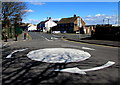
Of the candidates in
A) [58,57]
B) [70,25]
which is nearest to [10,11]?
[58,57]

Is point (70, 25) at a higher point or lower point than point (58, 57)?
higher

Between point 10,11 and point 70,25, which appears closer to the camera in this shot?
point 10,11

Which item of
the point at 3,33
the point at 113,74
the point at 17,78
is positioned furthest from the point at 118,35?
the point at 3,33

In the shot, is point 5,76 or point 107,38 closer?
point 5,76

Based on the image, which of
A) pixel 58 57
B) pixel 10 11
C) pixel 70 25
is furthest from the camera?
pixel 70 25

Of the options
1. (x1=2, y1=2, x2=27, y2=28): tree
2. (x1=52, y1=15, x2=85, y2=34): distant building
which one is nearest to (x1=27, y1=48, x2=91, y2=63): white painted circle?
(x1=2, y1=2, x2=27, y2=28): tree

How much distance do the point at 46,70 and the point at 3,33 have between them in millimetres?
19144

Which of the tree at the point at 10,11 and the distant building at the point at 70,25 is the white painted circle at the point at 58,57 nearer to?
the tree at the point at 10,11

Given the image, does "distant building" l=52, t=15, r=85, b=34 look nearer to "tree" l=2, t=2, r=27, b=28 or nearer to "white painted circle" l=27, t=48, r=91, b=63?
"tree" l=2, t=2, r=27, b=28

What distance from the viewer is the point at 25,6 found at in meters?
27.2

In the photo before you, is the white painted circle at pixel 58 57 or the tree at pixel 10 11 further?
the tree at pixel 10 11

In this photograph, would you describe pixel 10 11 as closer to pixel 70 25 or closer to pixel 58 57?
pixel 58 57

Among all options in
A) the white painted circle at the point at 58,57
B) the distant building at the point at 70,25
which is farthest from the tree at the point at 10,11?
the distant building at the point at 70,25

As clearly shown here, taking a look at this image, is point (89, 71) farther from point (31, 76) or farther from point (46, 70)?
point (31, 76)
